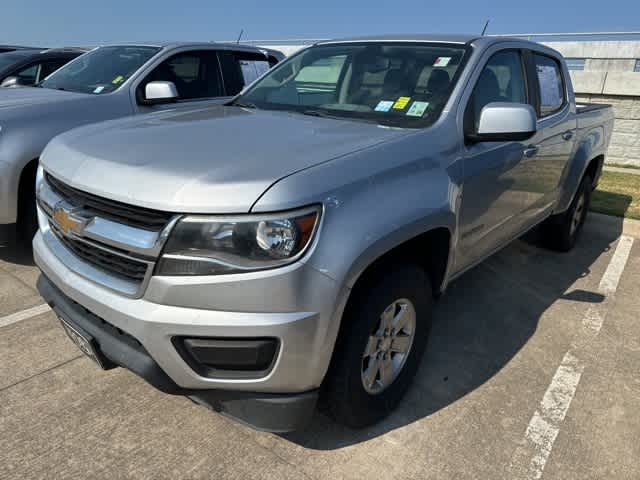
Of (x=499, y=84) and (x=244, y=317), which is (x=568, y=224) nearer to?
(x=499, y=84)

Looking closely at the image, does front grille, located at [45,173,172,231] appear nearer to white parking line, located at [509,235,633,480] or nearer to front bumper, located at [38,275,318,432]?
Result: front bumper, located at [38,275,318,432]

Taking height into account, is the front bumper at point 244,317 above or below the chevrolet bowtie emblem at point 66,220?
below

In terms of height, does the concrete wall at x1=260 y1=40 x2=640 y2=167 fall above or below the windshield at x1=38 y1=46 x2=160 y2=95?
below

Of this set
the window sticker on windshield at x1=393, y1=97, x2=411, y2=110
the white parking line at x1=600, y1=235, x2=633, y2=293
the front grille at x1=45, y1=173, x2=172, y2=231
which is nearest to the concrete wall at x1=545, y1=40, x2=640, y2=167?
the white parking line at x1=600, y1=235, x2=633, y2=293

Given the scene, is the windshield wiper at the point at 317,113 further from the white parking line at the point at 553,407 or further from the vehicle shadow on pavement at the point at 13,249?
the vehicle shadow on pavement at the point at 13,249

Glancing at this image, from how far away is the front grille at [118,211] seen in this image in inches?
68.7

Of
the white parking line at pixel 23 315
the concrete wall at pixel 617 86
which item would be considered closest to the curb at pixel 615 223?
the concrete wall at pixel 617 86

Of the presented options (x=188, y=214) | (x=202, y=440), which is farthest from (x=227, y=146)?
(x=202, y=440)

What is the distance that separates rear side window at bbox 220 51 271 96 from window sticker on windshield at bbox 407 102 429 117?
3370 mm

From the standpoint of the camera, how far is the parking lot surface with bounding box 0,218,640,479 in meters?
2.14

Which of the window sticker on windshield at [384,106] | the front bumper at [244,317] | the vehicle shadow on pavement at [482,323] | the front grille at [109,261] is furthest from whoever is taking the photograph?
the window sticker on windshield at [384,106]

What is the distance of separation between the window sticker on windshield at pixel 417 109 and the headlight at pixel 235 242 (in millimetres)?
1160

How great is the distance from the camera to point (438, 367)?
9.50ft

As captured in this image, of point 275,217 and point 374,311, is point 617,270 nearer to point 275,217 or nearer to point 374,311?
point 374,311
